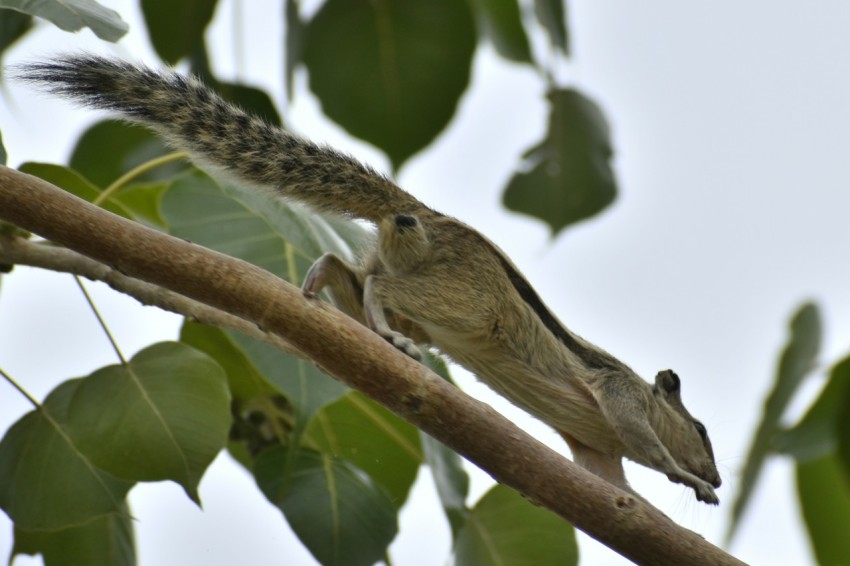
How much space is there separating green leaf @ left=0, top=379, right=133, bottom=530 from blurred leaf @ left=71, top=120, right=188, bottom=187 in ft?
3.61

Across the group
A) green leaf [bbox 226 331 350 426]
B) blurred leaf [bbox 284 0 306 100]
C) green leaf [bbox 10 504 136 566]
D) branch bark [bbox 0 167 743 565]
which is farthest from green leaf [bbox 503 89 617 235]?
branch bark [bbox 0 167 743 565]

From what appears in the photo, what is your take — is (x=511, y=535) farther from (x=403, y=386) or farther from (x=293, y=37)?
(x=293, y=37)

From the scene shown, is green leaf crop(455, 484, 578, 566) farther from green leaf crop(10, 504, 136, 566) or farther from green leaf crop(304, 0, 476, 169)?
green leaf crop(304, 0, 476, 169)

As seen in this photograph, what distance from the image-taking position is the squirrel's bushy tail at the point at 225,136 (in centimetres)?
226

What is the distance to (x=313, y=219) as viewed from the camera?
283 cm

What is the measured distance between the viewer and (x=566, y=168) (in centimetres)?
399

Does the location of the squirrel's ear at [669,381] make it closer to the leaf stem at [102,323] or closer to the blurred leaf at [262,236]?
the blurred leaf at [262,236]

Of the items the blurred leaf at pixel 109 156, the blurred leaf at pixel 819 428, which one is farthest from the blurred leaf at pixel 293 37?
the blurred leaf at pixel 819 428

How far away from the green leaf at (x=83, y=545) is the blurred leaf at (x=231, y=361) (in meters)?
0.41

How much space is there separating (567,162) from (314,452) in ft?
5.54

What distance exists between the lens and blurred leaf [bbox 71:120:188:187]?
3445 millimetres

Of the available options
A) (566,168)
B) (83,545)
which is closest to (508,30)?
(566,168)

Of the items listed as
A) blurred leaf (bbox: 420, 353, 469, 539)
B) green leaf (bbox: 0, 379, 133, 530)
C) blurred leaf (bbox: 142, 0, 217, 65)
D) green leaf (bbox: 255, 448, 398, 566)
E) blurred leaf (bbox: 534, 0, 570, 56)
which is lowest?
green leaf (bbox: 0, 379, 133, 530)

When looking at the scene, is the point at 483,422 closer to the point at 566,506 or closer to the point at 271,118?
the point at 566,506
